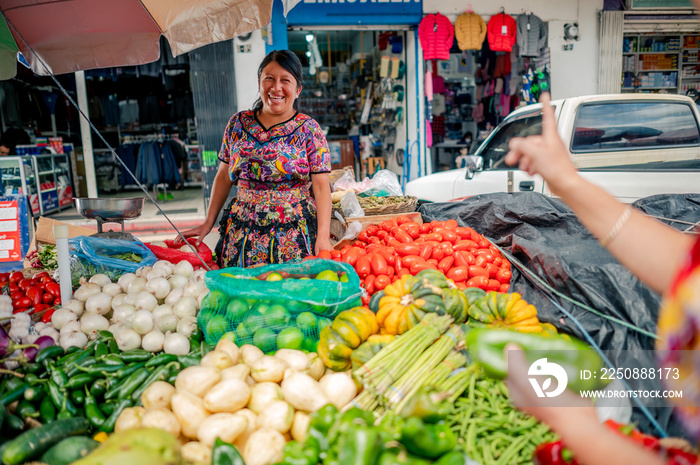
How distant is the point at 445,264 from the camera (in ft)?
9.82

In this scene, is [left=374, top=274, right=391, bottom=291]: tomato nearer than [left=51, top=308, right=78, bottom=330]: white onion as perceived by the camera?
No

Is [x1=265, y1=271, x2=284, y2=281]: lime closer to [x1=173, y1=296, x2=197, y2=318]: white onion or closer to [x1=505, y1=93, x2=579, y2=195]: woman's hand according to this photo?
[x1=173, y1=296, x2=197, y2=318]: white onion

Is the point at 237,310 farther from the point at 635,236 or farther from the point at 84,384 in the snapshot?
the point at 635,236

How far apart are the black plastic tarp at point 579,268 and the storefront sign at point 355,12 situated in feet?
19.3

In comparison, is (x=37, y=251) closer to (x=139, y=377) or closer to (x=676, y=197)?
(x=139, y=377)

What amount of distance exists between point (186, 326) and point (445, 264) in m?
1.63

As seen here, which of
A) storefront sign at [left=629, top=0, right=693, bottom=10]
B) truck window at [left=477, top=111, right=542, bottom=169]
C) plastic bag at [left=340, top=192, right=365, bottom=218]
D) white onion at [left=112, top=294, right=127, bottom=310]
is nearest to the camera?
white onion at [left=112, top=294, right=127, bottom=310]

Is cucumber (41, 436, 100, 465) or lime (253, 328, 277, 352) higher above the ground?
lime (253, 328, 277, 352)

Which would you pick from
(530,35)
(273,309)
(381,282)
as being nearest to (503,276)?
(381,282)

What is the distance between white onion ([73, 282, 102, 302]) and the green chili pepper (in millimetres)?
1716

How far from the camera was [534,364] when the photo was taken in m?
1.23

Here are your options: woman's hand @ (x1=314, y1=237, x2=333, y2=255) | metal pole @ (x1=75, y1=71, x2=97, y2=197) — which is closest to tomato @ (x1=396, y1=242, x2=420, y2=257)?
woman's hand @ (x1=314, y1=237, x2=333, y2=255)

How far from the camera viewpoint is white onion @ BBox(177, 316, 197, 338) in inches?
93.7

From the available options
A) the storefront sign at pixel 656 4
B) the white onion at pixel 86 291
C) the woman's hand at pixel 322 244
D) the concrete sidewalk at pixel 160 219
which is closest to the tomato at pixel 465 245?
the woman's hand at pixel 322 244
